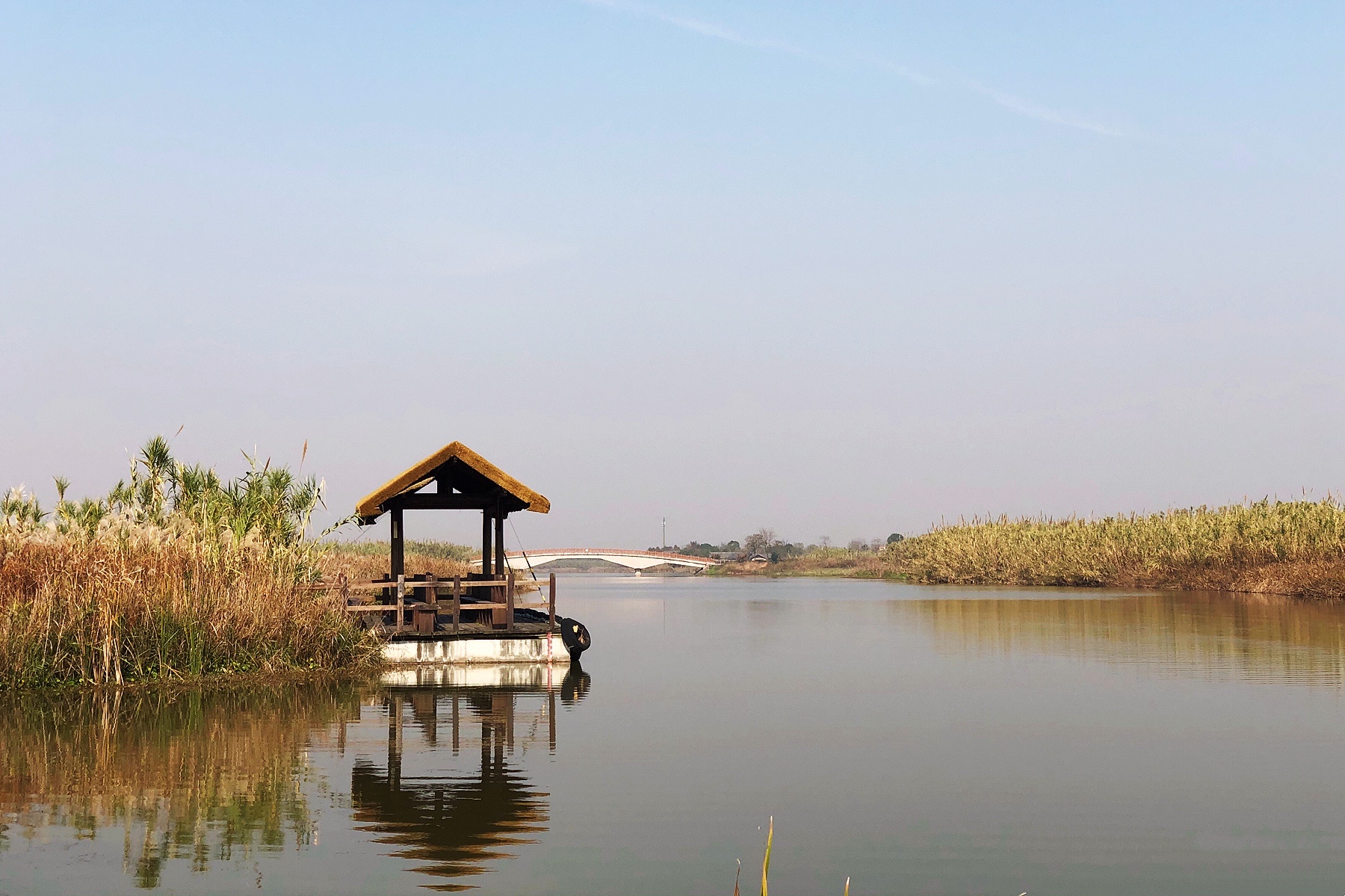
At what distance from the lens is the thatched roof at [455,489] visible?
21.7 m

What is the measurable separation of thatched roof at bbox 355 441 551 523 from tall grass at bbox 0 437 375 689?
1.45 m

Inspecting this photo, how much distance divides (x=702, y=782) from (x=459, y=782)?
241 centimetres

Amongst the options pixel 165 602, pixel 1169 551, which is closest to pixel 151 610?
pixel 165 602

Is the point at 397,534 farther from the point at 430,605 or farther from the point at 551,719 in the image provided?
the point at 551,719

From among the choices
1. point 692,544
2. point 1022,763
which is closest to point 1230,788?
point 1022,763

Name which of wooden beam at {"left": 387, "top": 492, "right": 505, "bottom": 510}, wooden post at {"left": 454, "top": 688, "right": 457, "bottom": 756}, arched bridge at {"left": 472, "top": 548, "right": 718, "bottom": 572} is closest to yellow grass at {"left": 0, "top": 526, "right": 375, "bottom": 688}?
wooden post at {"left": 454, "top": 688, "right": 457, "bottom": 756}

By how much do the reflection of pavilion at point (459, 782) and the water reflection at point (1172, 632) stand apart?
11.7 meters

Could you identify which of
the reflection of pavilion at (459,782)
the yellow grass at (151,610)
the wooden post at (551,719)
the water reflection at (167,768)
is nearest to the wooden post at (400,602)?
the yellow grass at (151,610)

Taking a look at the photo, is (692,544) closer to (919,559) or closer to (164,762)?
(919,559)

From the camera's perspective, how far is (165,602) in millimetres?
17688

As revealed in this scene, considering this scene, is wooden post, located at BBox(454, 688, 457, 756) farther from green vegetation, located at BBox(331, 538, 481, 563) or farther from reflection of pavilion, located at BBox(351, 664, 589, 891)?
green vegetation, located at BBox(331, 538, 481, 563)

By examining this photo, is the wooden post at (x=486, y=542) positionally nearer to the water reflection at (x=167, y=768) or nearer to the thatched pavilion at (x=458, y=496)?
the thatched pavilion at (x=458, y=496)

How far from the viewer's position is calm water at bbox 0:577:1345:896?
8719 millimetres

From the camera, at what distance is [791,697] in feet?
62.3
